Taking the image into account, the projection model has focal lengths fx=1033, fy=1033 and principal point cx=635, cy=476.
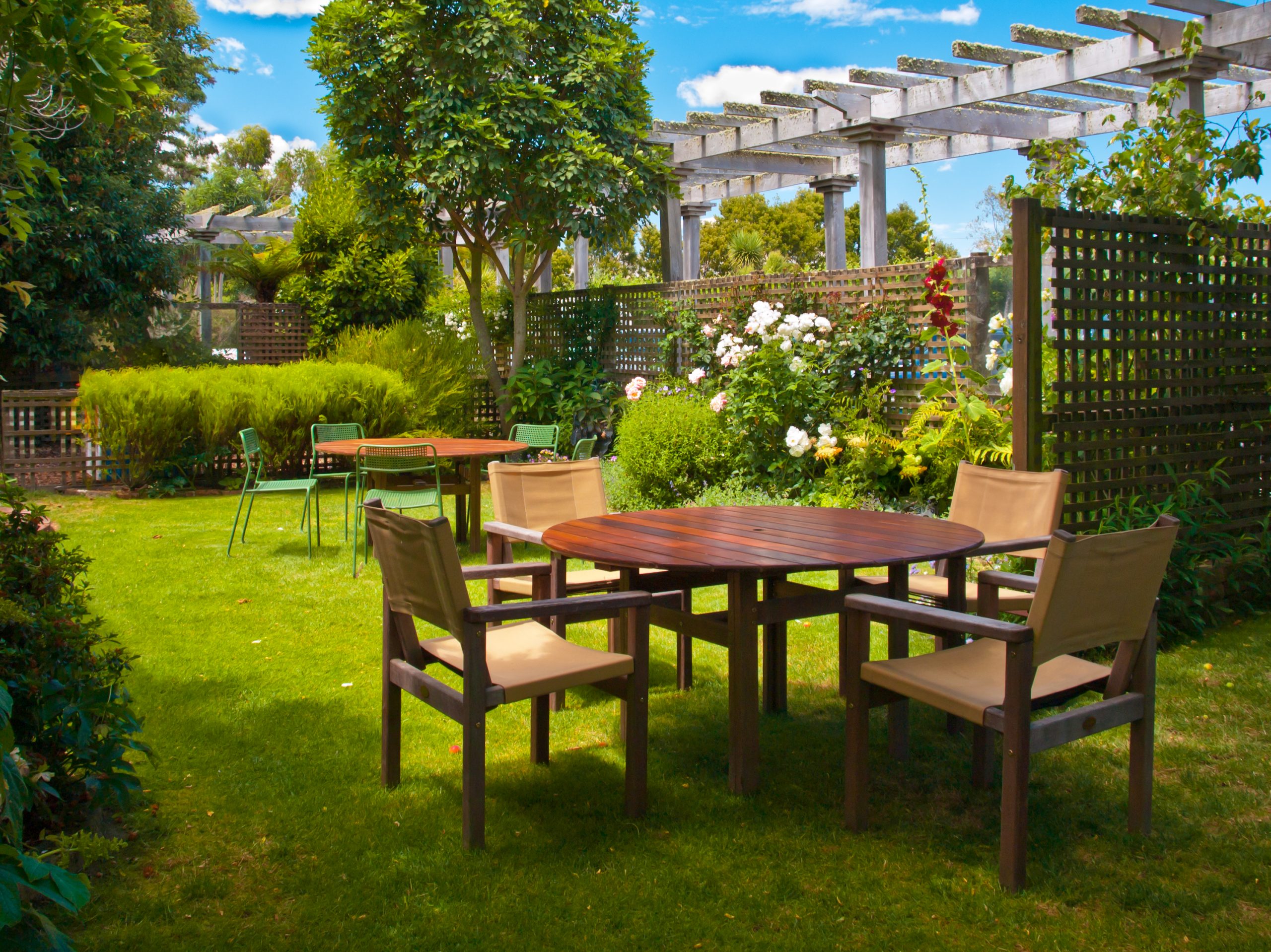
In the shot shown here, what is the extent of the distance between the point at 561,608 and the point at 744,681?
64 cm

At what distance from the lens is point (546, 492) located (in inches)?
175

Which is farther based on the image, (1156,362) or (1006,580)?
(1156,362)

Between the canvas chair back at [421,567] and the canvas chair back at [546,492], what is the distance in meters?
1.20

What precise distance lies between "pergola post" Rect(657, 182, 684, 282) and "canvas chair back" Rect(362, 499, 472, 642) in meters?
8.98

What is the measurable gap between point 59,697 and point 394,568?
89 centimetres

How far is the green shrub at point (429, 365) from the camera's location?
11.1 m

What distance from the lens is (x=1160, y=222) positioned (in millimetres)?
5039

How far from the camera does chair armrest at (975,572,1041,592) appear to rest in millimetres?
3295

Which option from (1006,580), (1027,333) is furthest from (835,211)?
(1006,580)

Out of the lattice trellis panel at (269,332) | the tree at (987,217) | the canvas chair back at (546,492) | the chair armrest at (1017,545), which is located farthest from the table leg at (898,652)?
the tree at (987,217)

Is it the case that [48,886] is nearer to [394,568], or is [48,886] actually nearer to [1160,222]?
[394,568]

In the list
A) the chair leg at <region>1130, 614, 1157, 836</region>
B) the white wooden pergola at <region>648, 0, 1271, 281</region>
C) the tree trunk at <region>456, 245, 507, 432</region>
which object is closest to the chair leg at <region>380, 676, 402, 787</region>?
the chair leg at <region>1130, 614, 1157, 836</region>

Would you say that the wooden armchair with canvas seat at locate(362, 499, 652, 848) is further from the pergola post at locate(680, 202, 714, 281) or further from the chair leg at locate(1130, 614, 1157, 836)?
the pergola post at locate(680, 202, 714, 281)

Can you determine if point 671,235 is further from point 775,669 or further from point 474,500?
point 775,669
